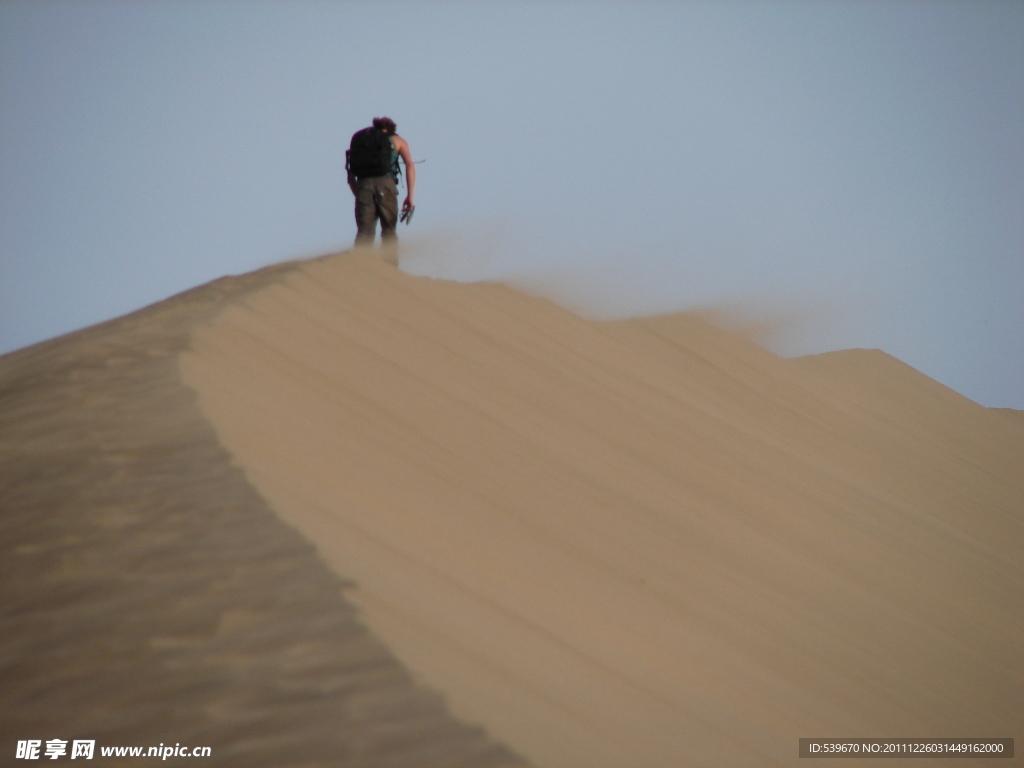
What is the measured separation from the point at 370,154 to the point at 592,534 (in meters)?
4.19

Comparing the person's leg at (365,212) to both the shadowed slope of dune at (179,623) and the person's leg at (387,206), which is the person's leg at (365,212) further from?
the shadowed slope of dune at (179,623)

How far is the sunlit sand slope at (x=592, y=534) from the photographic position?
9.45 feet

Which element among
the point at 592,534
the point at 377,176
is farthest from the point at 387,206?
the point at 592,534

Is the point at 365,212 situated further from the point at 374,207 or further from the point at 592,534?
the point at 592,534

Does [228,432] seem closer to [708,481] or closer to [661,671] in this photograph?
[661,671]

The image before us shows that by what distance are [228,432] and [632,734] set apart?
1954 mm

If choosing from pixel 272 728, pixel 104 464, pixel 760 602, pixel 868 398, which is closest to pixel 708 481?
pixel 760 602

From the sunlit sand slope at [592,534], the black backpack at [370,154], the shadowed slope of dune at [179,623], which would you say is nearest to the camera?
the shadowed slope of dune at [179,623]

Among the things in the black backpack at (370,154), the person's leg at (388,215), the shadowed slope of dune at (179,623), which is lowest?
the shadowed slope of dune at (179,623)

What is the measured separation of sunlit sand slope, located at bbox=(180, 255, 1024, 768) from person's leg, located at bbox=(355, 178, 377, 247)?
553 millimetres

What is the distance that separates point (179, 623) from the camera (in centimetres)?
266

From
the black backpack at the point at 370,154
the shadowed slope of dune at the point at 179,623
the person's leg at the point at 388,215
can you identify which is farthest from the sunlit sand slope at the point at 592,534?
the black backpack at the point at 370,154

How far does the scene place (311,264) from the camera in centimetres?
685

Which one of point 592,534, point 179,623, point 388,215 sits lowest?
point 179,623
